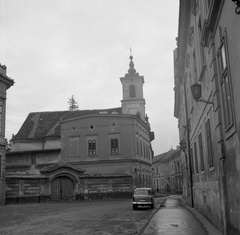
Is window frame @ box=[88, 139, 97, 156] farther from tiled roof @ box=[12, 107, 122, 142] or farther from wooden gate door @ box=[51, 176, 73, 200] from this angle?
tiled roof @ box=[12, 107, 122, 142]

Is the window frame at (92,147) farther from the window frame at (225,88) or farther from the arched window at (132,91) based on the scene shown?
the window frame at (225,88)

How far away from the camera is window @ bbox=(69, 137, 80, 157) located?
45.6 metres

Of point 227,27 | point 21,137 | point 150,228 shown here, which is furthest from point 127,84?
point 227,27

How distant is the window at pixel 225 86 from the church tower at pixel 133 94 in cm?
5612

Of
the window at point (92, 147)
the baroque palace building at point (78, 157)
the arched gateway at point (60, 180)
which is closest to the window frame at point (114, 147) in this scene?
the baroque palace building at point (78, 157)

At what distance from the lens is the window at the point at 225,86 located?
862 cm

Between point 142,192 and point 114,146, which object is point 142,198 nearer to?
point 142,192

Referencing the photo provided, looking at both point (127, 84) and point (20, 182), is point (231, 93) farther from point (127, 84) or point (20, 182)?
point (127, 84)

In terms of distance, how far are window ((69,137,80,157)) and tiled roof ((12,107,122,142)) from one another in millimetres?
5690

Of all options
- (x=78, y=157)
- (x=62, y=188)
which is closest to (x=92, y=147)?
(x=78, y=157)

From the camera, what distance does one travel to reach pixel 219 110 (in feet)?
32.6

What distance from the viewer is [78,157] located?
45344mm

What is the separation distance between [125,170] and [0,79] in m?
20.2

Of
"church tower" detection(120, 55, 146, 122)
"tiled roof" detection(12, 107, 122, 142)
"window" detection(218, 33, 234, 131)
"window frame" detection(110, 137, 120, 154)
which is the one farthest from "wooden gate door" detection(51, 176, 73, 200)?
"window" detection(218, 33, 234, 131)
